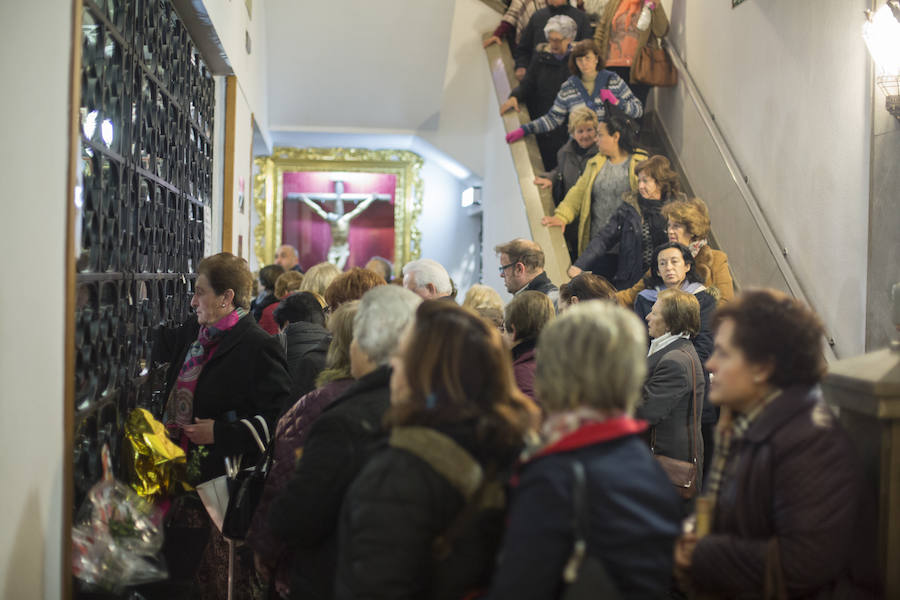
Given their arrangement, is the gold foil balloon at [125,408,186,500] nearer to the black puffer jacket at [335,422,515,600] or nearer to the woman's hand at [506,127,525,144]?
the black puffer jacket at [335,422,515,600]

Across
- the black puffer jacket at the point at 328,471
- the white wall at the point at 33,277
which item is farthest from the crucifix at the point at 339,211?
the black puffer jacket at the point at 328,471

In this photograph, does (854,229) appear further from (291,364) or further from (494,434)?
(494,434)

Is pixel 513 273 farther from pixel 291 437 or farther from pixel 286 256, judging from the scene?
pixel 286 256

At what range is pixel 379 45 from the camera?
10.3 metres

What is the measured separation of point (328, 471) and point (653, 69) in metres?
6.91

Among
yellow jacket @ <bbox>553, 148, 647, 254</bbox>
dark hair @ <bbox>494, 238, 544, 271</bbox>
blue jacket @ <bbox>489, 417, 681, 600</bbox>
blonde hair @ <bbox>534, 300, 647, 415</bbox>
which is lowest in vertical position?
blue jacket @ <bbox>489, 417, 681, 600</bbox>

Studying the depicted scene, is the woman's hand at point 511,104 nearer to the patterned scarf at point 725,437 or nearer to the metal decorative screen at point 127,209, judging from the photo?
the metal decorative screen at point 127,209

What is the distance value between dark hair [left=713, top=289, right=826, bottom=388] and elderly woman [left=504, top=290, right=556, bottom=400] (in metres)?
1.45

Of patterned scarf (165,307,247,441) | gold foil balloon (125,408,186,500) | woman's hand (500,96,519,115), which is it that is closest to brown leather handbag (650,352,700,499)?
patterned scarf (165,307,247,441)

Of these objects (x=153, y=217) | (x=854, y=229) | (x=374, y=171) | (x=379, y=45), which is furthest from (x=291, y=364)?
(x=374, y=171)

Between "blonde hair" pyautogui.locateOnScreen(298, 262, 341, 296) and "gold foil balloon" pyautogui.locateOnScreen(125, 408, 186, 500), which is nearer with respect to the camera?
"gold foil balloon" pyautogui.locateOnScreen(125, 408, 186, 500)

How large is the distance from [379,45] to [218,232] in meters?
4.77

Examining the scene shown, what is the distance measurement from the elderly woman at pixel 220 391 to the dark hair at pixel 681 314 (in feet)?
5.84

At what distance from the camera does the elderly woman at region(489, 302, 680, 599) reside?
167cm
